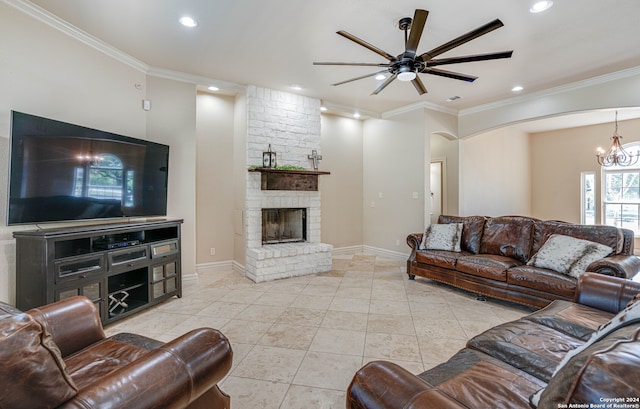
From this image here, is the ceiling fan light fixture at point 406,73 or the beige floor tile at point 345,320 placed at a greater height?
the ceiling fan light fixture at point 406,73

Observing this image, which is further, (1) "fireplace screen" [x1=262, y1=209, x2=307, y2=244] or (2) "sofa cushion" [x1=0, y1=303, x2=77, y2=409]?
(1) "fireplace screen" [x1=262, y1=209, x2=307, y2=244]

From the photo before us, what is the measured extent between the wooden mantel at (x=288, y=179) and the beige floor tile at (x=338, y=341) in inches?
96.6

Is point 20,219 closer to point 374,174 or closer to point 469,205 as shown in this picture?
point 374,174

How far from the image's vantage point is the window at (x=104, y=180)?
8.93ft

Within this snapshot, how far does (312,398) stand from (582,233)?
344cm

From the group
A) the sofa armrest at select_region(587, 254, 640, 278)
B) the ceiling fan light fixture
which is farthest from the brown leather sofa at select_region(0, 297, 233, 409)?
the sofa armrest at select_region(587, 254, 640, 278)

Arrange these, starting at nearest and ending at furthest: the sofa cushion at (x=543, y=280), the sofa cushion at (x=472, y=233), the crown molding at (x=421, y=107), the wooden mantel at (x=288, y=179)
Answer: the sofa cushion at (x=543, y=280) → the sofa cushion at (x=472, y=233) → the wooden mantel at (x=288, y=179) → the crown molding at (x=421, y=107)

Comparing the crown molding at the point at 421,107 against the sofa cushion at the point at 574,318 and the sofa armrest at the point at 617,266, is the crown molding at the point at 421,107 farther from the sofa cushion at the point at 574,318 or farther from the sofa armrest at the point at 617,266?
the sofa cushion at the point at 574,318

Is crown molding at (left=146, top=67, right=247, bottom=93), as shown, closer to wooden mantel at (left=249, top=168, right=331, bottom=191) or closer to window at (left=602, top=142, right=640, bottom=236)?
wooden mantel at (left=249, top=168, right=331, bottom=191)

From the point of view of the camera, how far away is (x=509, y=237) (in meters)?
3.88

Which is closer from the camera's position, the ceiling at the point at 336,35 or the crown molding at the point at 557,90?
the ceiling at the point at 336,35

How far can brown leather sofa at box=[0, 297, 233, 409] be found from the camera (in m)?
0.76

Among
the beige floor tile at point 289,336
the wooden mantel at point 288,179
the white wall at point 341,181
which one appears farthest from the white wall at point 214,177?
the beige floor tile at point 289,336

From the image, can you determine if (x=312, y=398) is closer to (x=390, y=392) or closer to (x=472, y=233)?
(x=390, y=392)
